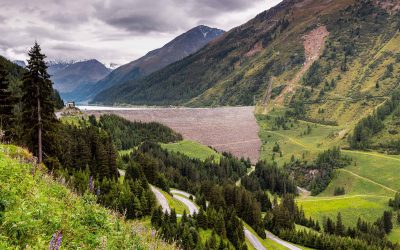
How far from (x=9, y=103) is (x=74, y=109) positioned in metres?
135

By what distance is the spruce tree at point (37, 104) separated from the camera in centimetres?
4991

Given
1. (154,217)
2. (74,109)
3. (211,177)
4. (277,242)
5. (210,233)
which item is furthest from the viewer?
(74,109)

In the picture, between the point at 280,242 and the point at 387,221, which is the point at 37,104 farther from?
the point at 387,221

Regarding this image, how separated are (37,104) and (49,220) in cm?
4231

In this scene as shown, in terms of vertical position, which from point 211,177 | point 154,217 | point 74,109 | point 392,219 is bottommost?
point 392,219

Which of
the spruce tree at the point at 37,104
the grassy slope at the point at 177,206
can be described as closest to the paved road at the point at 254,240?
the grassy slope at the point at 177,206

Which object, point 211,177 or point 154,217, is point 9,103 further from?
point 211,177

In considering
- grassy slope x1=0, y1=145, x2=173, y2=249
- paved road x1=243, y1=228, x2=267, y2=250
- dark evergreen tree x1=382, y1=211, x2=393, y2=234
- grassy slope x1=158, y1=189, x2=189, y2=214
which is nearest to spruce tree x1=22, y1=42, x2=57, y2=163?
grassy slope x1=0, y1=145, x2=173, y2=249

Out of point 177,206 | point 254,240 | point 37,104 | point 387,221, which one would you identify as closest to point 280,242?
point 254,240

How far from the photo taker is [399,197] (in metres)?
167

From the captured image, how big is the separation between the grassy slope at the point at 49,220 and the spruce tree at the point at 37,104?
34795mm

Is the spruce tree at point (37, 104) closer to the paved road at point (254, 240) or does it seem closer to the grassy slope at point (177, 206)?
the grassy slope at point (177, 206)

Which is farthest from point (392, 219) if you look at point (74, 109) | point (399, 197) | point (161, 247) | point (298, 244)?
point (161, 247)

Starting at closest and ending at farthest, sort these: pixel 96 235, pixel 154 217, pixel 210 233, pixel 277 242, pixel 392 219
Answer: pixel 96 235
pixel 154 217
pixel 210 233
pixel 277 242
pixel 392 219
